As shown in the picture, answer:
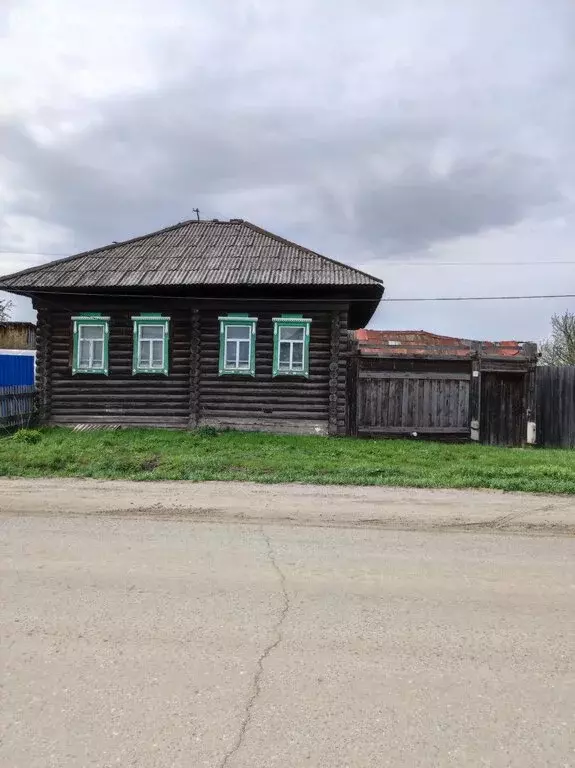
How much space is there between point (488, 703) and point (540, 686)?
0.35 m

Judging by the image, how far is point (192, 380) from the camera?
15266 millimetres

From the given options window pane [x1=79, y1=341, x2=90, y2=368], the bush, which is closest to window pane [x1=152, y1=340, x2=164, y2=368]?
window pane [x1=79, y1=341, x2=90, y2=368]

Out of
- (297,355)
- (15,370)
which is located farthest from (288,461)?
(15,370)

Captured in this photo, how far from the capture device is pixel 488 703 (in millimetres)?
2830

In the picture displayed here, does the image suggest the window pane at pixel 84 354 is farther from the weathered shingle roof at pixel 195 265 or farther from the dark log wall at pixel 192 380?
the weathered shingle roof at pixel 195 265

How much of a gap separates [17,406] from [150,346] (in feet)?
11.6

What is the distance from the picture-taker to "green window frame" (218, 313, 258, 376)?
15.1 meters

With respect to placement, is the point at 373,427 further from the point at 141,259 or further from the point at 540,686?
the point at 540,686

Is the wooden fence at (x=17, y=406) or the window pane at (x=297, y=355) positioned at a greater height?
the window pane at (x=297, y=355)

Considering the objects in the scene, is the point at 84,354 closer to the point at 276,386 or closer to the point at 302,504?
the point at 276,386

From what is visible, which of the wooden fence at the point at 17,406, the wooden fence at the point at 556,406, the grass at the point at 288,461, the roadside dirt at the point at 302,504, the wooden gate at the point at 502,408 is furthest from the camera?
the wooden gate at the point at 502,408

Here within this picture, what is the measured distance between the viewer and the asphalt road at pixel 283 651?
251cm

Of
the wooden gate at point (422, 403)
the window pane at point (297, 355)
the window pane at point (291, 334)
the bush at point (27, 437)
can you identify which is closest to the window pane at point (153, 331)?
the window pane at point (291, 334)

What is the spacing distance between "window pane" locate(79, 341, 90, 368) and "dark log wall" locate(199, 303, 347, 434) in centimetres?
299
